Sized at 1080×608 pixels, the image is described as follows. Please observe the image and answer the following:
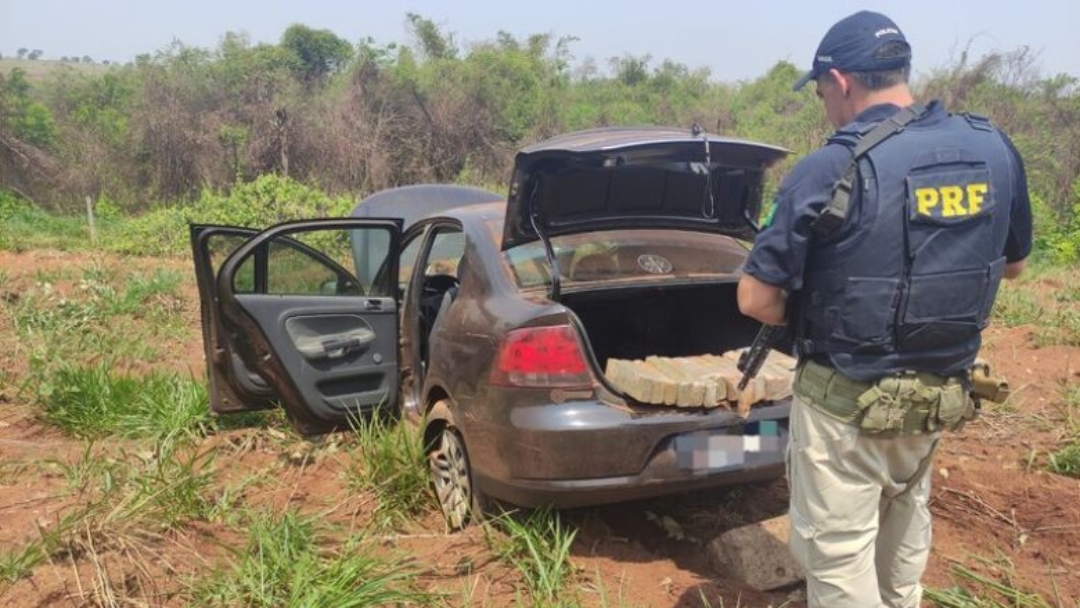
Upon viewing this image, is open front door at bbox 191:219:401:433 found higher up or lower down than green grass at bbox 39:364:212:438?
higher up

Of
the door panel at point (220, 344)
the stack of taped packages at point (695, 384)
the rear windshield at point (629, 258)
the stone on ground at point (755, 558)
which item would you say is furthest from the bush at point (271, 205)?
the stone on ground at point (755, 558)

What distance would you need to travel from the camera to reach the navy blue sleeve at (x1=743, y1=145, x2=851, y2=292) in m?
2.07

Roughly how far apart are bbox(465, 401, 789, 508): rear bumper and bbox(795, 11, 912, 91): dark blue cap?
1.35m

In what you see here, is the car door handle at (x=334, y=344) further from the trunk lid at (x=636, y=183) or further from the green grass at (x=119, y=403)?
the trunk lid at (x=636, y=183)

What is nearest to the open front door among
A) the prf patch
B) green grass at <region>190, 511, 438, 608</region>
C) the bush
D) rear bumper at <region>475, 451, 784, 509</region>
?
green grass at <region>190, 511, 438, 608</region>

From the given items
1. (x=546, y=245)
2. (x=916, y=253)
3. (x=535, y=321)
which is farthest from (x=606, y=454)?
(x=916, y=253)

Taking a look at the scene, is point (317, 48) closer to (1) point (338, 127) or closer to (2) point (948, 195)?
(1) point (338, 127)

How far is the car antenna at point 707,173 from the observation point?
3350 mm

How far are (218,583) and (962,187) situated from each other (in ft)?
8.45

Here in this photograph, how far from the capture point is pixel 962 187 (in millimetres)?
2086

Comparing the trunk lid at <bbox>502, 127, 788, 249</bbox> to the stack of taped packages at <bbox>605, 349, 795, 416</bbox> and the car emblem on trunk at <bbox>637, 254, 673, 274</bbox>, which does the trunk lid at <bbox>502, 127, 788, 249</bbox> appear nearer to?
the car emblem on trunk at <bbox>637, 254, 673, 274</bbox>

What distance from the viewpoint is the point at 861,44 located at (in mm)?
2115

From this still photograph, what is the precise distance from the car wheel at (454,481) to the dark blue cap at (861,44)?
2.05 metres

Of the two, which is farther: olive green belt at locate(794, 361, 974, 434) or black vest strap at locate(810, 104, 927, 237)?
olive green belt at locate(794, 361, 974, 434)
